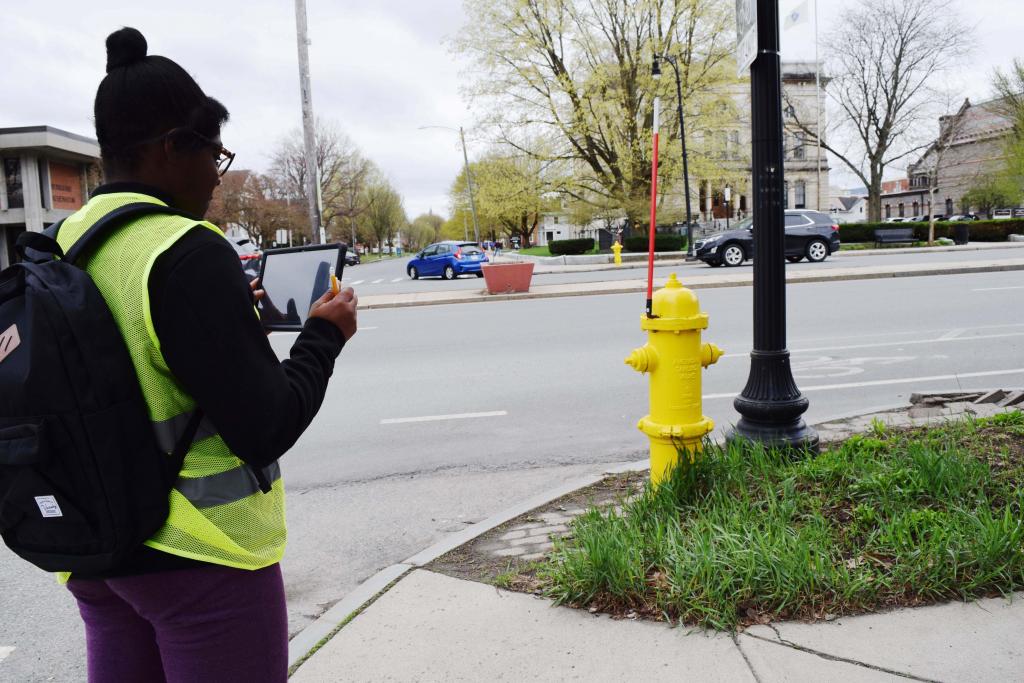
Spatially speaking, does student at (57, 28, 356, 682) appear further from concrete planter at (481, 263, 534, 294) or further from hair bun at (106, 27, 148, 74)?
concrete planter at (481, 263, 534, 294)

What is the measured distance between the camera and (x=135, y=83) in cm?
159

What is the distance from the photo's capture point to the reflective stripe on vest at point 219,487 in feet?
5.05

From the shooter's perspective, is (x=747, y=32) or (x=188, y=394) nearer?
(x=188, y=394)

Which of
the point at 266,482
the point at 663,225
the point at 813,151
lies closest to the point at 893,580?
the point at 266,482

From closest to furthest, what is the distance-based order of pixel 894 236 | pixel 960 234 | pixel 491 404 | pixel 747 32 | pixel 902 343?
pixel 747 32 → pixel 491 404 → pixel 902 343 → pixel 894 236 → pixel 960 234

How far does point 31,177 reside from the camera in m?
37.2

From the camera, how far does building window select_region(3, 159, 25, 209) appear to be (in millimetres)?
37125

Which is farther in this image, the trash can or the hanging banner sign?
the trash can

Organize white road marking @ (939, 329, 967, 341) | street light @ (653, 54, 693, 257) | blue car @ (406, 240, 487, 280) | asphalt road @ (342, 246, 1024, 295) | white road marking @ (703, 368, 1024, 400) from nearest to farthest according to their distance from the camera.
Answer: white road marking @ (703, 368, 1024, 400) → white road marking @ (939, 329, 967, 341) → asphalt road @ (342, 246, 1024, 295) → blue car @ (406, 240, 487, 280) → street light @ (653, 54, 693, 257)

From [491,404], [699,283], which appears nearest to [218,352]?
[491,404]

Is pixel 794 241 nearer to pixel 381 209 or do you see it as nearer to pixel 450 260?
pixel 450 260

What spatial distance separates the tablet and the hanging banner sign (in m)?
3.21

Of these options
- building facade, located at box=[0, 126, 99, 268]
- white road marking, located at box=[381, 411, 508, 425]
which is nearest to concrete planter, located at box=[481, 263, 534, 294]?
white road marking, located at box=[381, 411, 508, 425]

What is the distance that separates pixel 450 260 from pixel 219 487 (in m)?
27.8
